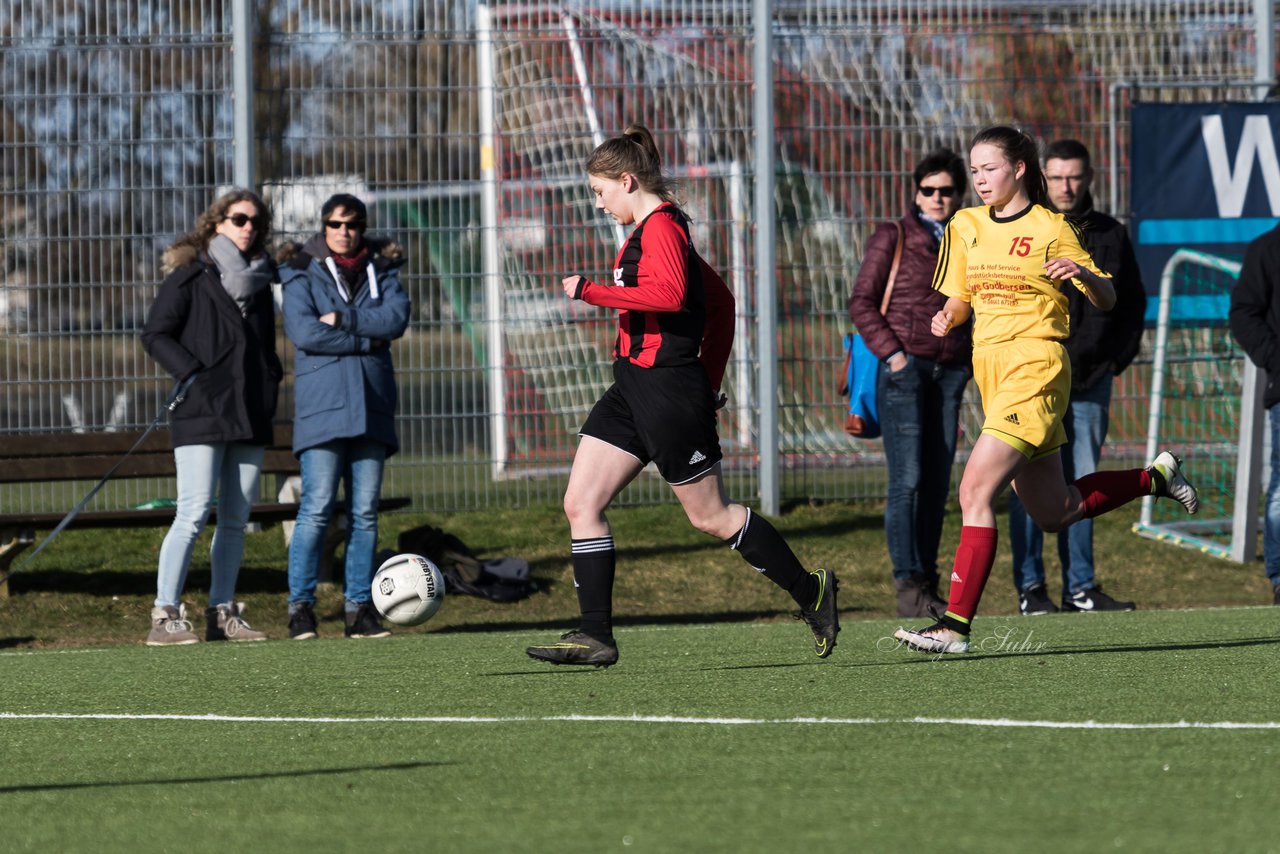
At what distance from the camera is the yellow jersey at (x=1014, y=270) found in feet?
22.1

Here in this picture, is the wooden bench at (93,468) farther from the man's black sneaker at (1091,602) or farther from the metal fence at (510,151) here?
the man's black sneaker at (1091,602)

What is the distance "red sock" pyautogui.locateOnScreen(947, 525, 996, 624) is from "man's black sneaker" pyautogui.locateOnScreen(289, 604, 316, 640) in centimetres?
365

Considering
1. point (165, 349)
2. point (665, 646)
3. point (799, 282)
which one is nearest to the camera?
point (665, 646)

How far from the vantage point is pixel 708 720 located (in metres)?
5.48

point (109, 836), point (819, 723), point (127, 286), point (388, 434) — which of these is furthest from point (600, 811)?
point (127, 286)

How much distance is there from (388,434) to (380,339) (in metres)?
0.45

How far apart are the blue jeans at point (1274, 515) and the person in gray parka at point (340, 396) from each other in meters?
4.27

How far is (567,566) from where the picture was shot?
39.0 ft

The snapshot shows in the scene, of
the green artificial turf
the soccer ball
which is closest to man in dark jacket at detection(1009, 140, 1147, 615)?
the green artificial turf

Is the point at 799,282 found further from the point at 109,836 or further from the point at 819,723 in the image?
the point at 109,836

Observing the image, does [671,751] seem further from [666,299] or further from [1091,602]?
[1091,602]

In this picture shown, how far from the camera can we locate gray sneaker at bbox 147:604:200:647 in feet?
30.4

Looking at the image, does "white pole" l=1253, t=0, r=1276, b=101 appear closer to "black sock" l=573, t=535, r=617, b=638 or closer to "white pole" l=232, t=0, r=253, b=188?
"white pole" l=232, t=0, r=253, b=188

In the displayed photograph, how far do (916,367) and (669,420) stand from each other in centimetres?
326
